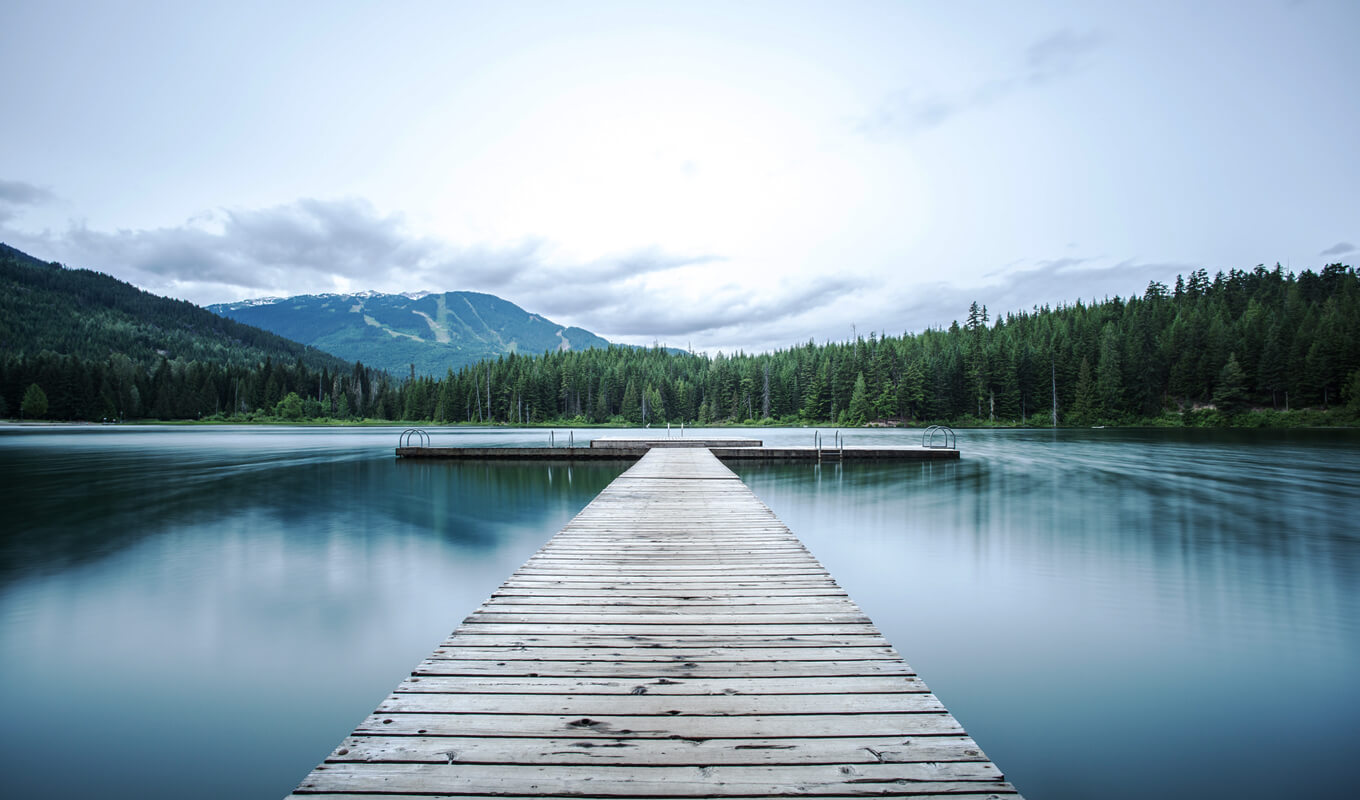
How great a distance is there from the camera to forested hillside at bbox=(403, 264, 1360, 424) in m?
55.1

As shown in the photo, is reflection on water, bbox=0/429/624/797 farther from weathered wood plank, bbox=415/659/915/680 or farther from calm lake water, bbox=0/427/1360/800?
weathered wood plank, bbox=415/659/915/680

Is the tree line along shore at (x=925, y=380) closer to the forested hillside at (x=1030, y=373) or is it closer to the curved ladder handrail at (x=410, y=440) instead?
the forested hillside at (x=1030, y=373)

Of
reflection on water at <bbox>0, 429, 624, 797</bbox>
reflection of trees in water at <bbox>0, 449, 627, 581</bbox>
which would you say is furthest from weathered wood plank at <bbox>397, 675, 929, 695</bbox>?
reflection of trees in water at <bbox>0, 449, 627, 581</bbox>

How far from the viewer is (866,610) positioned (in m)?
6.98

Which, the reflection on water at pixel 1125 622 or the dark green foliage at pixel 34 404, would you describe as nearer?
the reflection on water at pixel 1125 622

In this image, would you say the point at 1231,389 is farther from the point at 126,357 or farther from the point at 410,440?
the point at 126,357

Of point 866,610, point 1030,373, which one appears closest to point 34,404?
point 866,610

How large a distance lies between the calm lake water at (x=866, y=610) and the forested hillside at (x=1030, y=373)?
51945mm

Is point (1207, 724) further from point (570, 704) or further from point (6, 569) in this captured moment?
point (6, 569)

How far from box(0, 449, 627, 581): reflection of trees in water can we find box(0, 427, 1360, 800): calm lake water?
0.14 meters

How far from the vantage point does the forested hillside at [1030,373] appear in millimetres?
55062

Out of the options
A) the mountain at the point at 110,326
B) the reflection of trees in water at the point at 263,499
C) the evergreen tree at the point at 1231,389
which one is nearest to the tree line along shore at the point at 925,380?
the evergreen tree at the point at 1231,389

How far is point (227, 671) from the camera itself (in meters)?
5.37

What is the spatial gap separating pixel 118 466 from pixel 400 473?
11.5m
